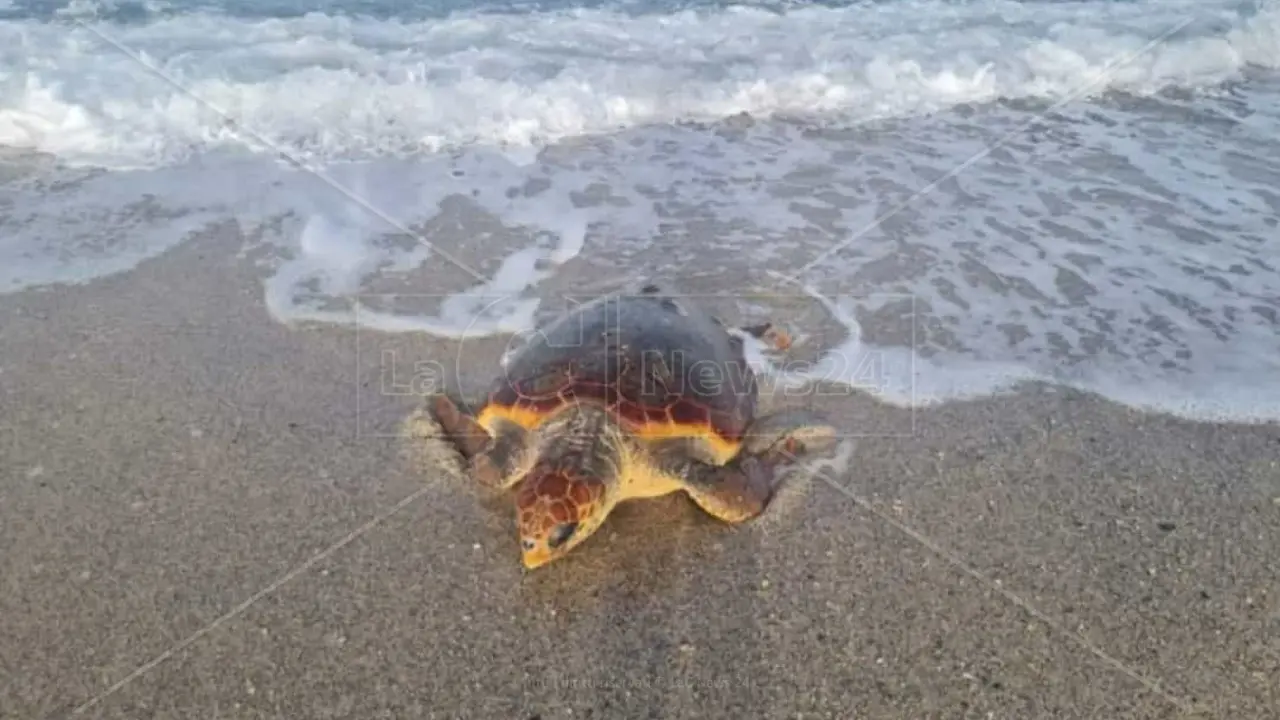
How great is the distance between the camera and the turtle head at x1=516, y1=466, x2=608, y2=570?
2.75 metres

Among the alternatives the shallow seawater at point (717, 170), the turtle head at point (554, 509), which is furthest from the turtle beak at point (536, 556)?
the shallow seawater at point (717, 170)

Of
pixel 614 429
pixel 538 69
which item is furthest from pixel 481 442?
pixel 538 69

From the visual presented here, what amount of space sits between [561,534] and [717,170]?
12.7 ft

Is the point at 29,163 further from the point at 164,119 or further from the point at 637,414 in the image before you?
the point at 637,414

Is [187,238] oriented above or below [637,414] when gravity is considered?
below

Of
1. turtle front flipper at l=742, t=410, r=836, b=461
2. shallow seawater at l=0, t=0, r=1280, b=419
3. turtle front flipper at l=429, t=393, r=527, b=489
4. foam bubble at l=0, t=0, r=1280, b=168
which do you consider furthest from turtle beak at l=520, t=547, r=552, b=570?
foam bubble at l=0, t=0, r=1280, b=168

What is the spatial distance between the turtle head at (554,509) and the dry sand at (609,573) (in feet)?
0.59

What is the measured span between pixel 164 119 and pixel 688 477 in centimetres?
520

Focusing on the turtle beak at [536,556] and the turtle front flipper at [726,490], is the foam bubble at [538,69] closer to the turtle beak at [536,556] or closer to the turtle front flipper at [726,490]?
the turtle front flipper at [726,490]

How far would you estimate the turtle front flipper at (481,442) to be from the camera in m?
3.29

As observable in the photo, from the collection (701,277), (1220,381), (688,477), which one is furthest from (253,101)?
(1220,381)

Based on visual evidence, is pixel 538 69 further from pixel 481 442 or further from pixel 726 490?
pixel 726 490

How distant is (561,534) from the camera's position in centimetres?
282

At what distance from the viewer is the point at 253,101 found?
271 inches
